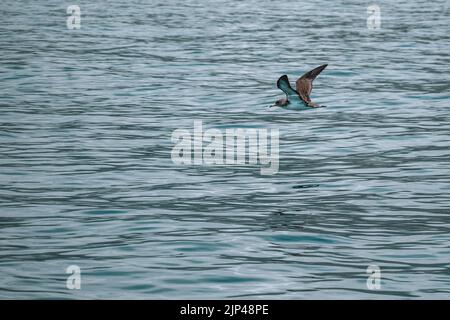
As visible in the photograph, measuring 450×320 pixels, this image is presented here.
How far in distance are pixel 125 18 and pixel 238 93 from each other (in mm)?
18766

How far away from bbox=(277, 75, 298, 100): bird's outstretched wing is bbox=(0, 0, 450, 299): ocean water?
1227 millimetres

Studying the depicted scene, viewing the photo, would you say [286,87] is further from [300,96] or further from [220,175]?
[220,175]

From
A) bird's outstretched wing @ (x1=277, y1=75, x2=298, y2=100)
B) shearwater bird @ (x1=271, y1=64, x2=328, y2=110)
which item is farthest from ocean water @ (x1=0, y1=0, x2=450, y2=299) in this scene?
bird's outstretched wing @ (x1=277, y1=75, x2=298, y2=100)

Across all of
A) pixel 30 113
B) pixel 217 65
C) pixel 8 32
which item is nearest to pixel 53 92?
pixel 30 113

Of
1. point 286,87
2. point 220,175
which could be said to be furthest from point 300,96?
point 220,175

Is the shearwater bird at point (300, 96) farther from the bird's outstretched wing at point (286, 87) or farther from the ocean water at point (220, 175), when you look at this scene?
the ocean water at point (220, 175)

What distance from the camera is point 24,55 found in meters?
32.6

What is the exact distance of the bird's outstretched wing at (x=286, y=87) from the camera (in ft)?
50.9

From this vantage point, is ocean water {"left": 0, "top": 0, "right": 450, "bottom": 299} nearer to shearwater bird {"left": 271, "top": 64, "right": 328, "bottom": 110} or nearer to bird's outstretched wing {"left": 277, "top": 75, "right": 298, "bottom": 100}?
shearwater bird {"left": 271, "top": 64, "right": 328, "bottom": 110}

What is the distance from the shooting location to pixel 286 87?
1630 centimetres

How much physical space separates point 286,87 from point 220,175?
1.99 metres

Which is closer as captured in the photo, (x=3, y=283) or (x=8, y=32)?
(x=3, y=283)

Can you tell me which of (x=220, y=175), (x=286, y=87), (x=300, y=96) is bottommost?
(x=220, y=175)

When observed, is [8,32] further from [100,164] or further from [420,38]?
[100,164]
